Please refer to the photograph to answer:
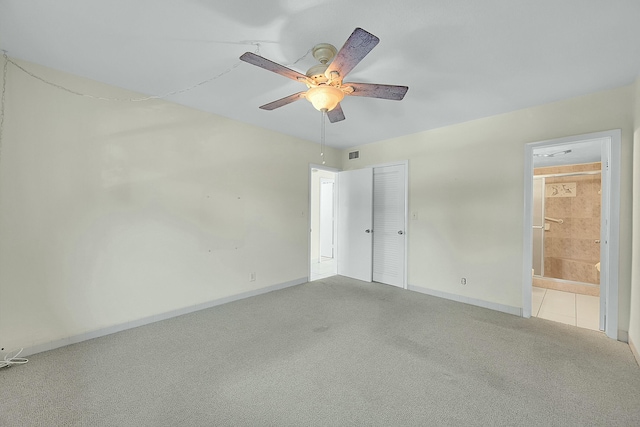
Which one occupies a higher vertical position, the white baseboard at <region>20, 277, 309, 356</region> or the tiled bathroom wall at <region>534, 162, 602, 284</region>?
the tiled bathroom wall at <region>534, 162, 602, 284</region>

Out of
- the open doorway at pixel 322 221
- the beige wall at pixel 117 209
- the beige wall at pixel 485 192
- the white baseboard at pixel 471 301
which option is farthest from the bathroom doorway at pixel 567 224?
the beige wall at pixel 117 209

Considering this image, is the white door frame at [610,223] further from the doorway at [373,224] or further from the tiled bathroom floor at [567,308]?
the doorway at [373,224]

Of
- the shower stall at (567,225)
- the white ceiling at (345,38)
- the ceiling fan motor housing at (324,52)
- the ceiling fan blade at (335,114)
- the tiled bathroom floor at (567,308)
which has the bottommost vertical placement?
the tiled bathroom floor at (567,308)

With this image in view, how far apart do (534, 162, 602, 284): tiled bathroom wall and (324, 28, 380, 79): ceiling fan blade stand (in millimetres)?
5776

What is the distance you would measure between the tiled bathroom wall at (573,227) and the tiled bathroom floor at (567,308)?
138cm

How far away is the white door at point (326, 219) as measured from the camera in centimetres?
699

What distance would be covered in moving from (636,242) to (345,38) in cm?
309

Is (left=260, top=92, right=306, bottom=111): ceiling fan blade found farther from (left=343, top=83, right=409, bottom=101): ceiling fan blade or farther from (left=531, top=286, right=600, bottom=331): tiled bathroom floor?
(left=531, top=286, right=600, bottom=331): tiled bathroom floor

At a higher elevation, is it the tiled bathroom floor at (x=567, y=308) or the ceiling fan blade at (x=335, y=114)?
the ceiling fan blade at (x=335, y=114)

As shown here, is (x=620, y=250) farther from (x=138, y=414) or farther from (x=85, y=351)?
(x=85, y=351)

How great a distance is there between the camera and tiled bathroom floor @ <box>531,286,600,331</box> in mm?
3024

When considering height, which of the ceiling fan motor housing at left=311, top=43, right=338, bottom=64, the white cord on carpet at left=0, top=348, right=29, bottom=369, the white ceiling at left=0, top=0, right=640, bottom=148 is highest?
the white ceiling at left=0, top=0, right=640, bottom=148

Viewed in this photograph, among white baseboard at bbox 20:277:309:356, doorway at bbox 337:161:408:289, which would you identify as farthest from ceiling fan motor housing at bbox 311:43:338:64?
white baseboard at bbox 20:277:309:356

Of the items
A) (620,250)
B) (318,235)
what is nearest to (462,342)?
(620,250)
